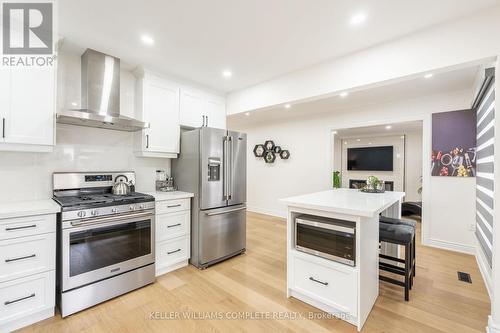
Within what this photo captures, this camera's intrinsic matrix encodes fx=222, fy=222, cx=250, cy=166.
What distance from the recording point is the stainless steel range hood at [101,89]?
252cm

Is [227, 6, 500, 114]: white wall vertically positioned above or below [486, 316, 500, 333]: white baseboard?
above

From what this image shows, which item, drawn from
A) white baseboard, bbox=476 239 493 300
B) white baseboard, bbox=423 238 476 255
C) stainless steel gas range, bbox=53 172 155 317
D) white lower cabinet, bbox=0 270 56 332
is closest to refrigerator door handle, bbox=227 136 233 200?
stainless steel gas range, bbox=53 172 155 317

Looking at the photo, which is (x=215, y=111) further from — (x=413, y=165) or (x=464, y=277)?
(x=413, y=165)

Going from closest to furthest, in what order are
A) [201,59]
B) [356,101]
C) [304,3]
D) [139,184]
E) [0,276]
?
1. [0,276]
2. [304,3]
3. [201,59]
4. [139,184]
5. [356,101]

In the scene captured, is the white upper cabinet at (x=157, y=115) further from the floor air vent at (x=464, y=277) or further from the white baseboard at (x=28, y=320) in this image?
the floor air vent at (x=464, y=277)

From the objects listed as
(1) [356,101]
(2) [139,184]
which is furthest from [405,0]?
(2) [139,184]

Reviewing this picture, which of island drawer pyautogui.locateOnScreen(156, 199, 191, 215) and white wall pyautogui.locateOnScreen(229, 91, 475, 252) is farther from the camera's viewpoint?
white wall pyautogui.locateOnScreen(229, 91, 475, 252)

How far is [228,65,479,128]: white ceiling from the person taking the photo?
3033 millimetres

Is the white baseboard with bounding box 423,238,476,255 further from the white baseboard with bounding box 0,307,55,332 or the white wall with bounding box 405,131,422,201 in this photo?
the white baseboard with bounding box 0,307,55,332

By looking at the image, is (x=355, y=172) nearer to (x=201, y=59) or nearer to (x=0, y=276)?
(x=201, y=59)

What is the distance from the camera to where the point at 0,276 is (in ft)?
5.66

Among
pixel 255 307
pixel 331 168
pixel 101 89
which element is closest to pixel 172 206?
pixel 255 307

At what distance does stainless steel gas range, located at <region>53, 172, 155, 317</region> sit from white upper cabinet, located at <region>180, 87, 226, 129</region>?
141 centimetres

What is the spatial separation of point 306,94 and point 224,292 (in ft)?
8.56
